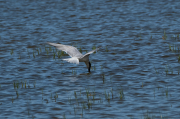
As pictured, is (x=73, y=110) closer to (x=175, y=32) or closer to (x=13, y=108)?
(x=13, y=108)

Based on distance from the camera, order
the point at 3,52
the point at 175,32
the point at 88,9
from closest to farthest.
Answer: the point at 3,52 < the point at 175,32 < the point at 88,9

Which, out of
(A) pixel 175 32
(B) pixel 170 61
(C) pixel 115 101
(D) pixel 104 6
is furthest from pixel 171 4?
(C) pixel 115 101

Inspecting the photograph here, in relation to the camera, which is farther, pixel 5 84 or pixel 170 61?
pixel 170 61

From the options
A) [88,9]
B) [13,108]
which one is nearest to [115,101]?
[13,108]

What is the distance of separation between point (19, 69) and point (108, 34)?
24.2ft

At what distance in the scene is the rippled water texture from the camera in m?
9.51

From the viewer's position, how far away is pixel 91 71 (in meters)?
13.4

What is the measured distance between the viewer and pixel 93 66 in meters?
14.0

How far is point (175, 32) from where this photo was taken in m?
19.8

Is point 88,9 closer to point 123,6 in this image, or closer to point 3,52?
point 123,6

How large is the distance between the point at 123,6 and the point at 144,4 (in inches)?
70.7

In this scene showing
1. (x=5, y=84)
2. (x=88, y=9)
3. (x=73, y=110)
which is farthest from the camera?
(x=88, y=9)

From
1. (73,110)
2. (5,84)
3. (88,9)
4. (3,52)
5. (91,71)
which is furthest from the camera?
(88,9)

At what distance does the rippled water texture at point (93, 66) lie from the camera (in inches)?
374
